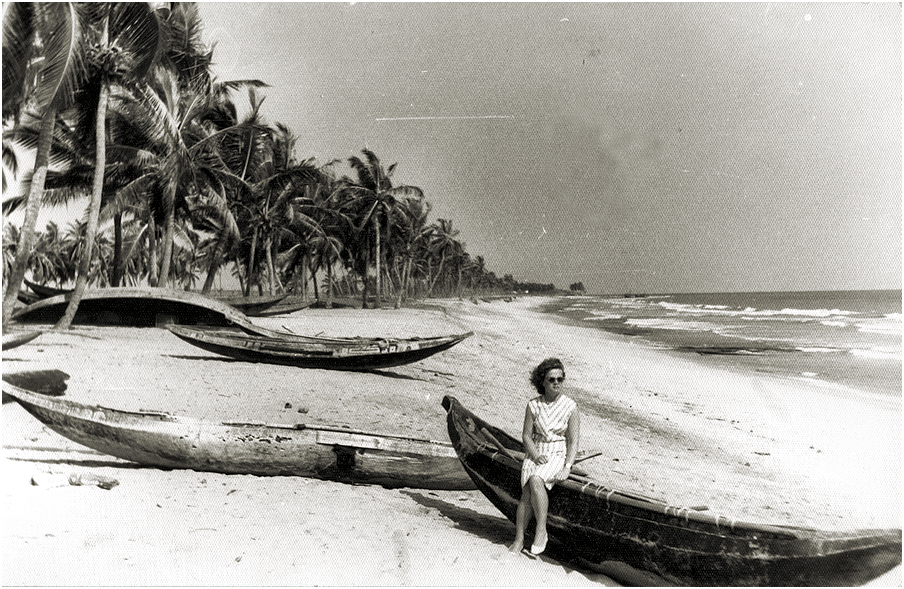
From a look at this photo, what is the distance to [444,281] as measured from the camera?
2657 inches

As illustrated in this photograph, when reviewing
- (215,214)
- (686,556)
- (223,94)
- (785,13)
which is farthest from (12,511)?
(215,214)

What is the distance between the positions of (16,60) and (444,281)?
197ft

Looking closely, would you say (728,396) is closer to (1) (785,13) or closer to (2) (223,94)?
(1) (785,13)

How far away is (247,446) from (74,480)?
128 centimetres

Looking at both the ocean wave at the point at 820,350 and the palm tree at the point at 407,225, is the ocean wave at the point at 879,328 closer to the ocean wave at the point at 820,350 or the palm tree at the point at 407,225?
the ocean wave at the point at 820,350

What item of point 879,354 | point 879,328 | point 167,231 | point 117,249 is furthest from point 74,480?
point 879,328

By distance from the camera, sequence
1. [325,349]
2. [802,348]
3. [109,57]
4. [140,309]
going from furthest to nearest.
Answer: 1. [802,348]
2. [140,309]
3. [109,57]
4. [325,349]

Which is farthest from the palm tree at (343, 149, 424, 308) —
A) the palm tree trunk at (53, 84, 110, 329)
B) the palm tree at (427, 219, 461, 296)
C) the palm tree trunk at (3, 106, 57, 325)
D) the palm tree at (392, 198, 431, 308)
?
the palm tree at (427, 219, 461, 296)

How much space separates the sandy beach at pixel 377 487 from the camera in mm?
3799

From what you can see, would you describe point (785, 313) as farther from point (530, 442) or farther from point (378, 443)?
point (530, 442)

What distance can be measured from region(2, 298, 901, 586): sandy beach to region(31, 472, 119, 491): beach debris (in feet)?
0.08

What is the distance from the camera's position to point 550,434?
3928 mm

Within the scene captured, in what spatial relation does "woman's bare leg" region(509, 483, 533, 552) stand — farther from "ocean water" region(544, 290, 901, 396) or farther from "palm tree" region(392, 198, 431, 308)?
"palm tree" region(392, 198, 431, 308)

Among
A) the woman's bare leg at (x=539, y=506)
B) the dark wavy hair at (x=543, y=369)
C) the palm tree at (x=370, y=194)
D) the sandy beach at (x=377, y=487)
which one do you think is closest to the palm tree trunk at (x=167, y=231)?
the sandy beach at (x=377, y=487)
